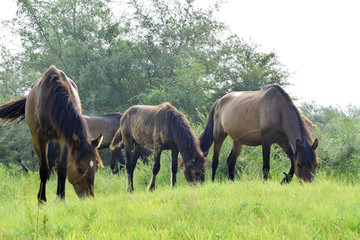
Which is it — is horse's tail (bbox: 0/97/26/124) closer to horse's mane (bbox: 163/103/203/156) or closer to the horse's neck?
horse's mane (bbox: 163/103/203/156)

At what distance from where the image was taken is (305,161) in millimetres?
5926

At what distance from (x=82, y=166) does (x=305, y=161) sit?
3.97 metres

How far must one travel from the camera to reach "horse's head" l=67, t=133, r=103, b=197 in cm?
529

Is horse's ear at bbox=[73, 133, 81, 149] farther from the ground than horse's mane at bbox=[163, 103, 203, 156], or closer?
farther from the ground

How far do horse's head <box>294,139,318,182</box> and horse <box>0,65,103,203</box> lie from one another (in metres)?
3.64

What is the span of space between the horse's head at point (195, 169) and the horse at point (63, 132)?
7.34ft

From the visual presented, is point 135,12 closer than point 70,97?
No

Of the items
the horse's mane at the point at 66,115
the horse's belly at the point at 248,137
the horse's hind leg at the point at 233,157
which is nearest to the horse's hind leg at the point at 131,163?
the horse's hind leg at the point at 233,157

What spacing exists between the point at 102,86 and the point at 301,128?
12.4 meters

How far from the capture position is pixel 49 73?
250 inches

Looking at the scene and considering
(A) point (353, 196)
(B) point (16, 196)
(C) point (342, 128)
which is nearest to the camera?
(A) point (353, 196)

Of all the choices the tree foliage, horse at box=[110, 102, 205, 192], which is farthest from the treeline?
horse at box=[110, 102, 205, 192]

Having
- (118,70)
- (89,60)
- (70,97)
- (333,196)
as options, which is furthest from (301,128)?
(89,60)

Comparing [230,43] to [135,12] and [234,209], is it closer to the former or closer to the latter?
[135,12]
